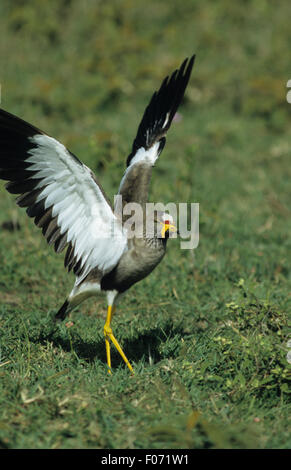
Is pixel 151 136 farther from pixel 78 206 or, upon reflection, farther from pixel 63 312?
pixel 63 312

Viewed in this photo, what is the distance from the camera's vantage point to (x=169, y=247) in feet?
17.9

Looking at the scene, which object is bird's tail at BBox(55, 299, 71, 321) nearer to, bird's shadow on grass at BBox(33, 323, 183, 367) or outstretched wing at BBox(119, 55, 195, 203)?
bird's shadow on grass at BBox(33, 323, 183, 367)

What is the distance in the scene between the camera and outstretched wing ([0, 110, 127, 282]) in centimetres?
351

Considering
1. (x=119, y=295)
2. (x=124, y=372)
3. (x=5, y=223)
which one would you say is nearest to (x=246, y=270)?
(x=119, y=295)

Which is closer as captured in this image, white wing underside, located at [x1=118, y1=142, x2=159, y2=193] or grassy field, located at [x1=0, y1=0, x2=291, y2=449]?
grassy field, located at [x1=0, y1=0, x2=291, y2=449]

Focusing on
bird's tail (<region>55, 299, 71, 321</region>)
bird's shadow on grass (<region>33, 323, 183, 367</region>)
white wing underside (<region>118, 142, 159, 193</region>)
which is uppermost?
white wing underside (<region>118, 142, 159, 193</region>)

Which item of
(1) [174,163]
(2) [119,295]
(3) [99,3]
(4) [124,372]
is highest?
(3) [99,3]

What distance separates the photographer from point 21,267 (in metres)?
5.05

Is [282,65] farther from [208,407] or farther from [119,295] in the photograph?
[208,407]

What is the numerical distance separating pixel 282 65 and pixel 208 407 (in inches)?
292

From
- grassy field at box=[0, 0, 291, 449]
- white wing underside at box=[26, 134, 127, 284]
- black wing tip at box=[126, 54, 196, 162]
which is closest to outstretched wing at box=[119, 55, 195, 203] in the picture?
black wing tip at box=[126, 54, 196, 162]

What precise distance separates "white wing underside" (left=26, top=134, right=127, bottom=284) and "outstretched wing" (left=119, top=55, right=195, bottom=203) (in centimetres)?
39

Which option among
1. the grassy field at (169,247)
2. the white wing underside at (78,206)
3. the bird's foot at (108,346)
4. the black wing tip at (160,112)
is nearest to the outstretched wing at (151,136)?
the black wing tip at (160,112)

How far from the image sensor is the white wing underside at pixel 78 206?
139 inches
